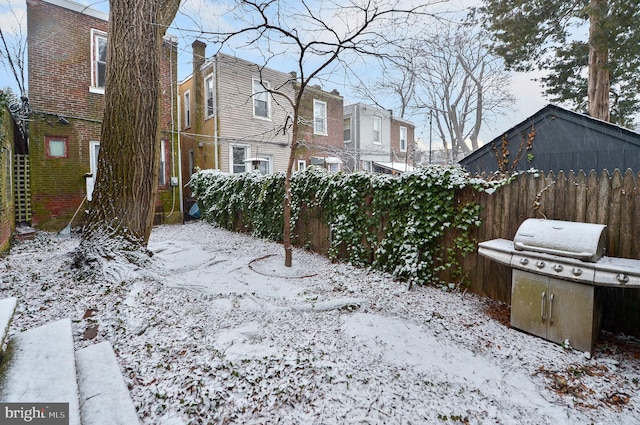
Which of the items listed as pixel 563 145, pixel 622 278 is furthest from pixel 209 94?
pixel 622 278

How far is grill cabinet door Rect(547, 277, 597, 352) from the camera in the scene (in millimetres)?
2660

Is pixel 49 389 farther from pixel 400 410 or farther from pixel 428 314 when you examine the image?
pixel 428 314

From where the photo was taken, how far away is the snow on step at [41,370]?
1495 mm

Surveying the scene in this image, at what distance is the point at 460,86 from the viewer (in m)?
18.1

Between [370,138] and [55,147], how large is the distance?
15.1 meters

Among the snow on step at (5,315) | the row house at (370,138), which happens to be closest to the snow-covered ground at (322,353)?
the snow on step at (5,315)

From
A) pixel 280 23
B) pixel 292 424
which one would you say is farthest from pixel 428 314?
pixel 280 23

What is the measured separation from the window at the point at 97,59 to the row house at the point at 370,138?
11.0 metres

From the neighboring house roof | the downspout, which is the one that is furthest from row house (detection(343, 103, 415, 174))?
the neighboring house roof

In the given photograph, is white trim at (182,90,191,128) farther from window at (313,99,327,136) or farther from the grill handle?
the grill handle

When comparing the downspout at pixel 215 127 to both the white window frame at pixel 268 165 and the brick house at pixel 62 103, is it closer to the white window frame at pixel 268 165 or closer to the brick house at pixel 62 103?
the white window frame at pixel 268 165

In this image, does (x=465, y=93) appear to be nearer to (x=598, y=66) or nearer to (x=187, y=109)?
(x=598, y=66)

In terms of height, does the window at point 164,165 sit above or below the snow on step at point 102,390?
above

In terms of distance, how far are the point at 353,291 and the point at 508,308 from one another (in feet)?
5.97
